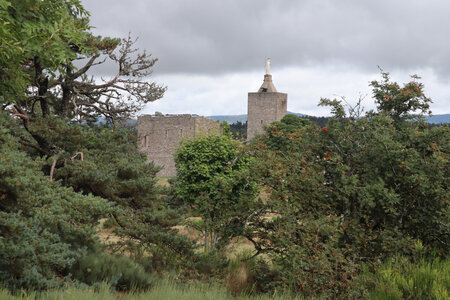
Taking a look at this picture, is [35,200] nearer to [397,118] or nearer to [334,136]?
[334,136]

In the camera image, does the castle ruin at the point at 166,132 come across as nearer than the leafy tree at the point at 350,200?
No

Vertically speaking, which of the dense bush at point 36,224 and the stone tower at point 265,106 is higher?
the stone tower at point 265,106

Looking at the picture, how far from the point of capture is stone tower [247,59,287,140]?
2306 inches

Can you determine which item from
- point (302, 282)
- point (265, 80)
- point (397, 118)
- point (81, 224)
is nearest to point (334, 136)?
point (397, 118)

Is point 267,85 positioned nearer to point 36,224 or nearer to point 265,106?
point 265,106

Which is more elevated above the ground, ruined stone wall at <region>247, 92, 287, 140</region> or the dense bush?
ruined stone wall at <region>247, 92, 287, 140</region>

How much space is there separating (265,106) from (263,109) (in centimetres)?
51

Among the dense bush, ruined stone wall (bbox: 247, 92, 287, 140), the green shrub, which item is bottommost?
the green shrub

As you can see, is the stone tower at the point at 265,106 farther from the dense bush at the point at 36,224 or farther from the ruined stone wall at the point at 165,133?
the dense bush at the point at 36,224

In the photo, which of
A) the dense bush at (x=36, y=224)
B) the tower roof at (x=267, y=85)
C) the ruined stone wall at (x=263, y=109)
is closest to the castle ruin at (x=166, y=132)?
the ruined stone wall at (x=263, y=109)

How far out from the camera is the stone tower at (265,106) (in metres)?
58.6

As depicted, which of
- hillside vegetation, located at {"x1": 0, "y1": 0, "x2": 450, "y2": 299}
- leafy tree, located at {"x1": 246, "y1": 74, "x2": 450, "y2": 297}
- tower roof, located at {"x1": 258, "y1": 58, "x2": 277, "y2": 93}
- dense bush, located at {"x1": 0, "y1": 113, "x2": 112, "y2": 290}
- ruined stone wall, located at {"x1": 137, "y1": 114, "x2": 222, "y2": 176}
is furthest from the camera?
tower roof, located at {"x1": 258, "y1": 58, "x2": 277, "y2": 93}

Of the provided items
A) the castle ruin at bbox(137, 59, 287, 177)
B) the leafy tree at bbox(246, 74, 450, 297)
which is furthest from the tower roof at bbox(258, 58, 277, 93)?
the leafy tree at bbox(246, 74, 450, 297)

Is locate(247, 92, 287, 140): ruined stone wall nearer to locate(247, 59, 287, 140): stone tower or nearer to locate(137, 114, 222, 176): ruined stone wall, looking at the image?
locate(247, 59, 287, 140): stone tower
